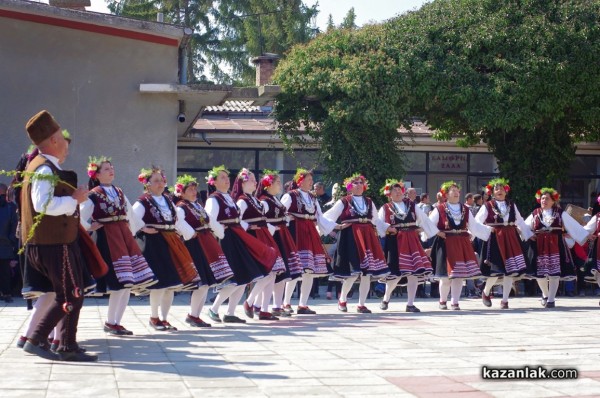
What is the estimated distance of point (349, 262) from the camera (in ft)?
43.3

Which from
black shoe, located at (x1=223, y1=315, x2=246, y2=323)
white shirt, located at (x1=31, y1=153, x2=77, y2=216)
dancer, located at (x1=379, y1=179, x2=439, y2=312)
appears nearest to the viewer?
white shirt, located at (x1=31, y1=153, x2=77, y2=216)

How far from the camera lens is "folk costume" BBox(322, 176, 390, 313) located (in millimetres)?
13156

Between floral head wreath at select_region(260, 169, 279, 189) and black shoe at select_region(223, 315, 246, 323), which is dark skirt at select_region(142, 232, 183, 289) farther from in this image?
floral head wreath at select_region(260, 169, 279, 189)

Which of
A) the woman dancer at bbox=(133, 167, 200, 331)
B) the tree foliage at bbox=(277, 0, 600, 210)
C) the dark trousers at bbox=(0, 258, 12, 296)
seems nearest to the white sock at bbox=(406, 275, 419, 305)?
the woman dancer at bbox=(133, 167, 200, 331)

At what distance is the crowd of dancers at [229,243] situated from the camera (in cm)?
799

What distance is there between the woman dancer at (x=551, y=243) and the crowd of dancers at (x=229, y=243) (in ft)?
A: 0.05

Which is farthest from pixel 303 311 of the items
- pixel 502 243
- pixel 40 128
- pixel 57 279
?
pixel 40 128

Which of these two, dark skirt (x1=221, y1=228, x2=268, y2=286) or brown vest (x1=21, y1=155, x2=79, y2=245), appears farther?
dark skirt (x1=221, y1=228, x2=268, y2=286)

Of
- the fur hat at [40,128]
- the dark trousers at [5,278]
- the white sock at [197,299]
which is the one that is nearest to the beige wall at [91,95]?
the dark trousers at [5,278]

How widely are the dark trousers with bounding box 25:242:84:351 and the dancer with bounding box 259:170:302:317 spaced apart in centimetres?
450

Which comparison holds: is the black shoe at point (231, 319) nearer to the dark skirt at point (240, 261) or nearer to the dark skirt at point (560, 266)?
the dark skirt at point (240, 261)

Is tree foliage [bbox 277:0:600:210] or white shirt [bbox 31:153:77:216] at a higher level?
tree foliage [bbox 277:0:600:210]

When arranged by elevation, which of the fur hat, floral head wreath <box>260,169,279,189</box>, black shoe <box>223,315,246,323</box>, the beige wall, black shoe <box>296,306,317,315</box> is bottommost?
black shoe <box>296,306,317,315</box>

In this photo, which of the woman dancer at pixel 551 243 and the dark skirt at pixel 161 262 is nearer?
the dark skirt at pixel 161 262
